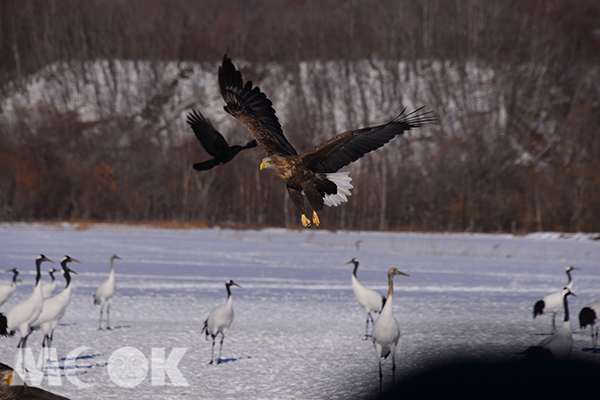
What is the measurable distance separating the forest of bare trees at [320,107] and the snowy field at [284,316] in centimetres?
2097

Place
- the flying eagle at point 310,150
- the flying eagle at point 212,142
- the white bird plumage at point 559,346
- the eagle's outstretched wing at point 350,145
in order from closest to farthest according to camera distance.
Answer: the flying eagle at point 310,150 → the eagle's outstretched wing at point 350,145 → the flying eagle at point 212,142 → the white bird plumage at point 559,346

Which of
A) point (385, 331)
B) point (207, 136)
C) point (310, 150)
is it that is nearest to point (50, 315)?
point (207, 136)

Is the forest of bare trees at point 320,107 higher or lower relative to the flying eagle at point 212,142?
higher

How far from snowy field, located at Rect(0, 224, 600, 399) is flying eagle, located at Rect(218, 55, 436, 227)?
303 cm

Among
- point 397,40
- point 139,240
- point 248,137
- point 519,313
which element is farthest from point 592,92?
point 519,313

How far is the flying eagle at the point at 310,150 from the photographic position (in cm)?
406

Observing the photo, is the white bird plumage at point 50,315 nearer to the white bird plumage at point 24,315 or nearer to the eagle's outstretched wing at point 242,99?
the white bird plumage at point 24,315

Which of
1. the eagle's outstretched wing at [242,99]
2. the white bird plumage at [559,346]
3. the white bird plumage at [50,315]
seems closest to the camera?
the eagle's outstretched wing at [242,99]

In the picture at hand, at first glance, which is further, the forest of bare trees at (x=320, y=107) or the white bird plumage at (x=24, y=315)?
the forest of bare trees at (x=320, y=107)

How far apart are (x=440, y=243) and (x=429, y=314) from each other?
1882 cm

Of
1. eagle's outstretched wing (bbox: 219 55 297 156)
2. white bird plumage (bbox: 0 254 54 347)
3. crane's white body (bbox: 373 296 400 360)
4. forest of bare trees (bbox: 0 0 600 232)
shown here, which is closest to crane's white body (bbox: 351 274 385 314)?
crane's white body (bbox: 373 296 400 360)

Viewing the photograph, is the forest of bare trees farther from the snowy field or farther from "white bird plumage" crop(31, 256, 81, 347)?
"white bird plumage" crop(31, 256, 81, 347)

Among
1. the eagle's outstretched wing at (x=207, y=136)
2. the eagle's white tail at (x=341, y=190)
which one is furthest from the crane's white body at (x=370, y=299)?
the eagle's white tail at (x=341, y=190)

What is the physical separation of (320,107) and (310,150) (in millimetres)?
55687
